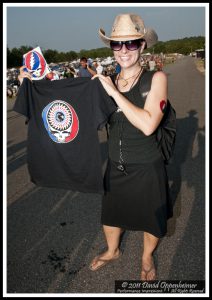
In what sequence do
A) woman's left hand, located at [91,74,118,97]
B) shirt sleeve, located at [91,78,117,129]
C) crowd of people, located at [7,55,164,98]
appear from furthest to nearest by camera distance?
crowd of people, located at [7,55,164,98] → shirt sleeve, located at [91,78,117,129] → woman's left hand, located at [91,74,118,97]

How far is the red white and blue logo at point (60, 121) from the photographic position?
8.25 feet

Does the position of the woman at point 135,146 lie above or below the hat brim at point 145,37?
below

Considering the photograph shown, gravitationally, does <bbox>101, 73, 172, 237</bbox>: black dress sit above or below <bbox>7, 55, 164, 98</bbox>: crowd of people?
below

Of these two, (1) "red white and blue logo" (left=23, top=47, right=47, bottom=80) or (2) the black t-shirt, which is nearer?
(2) the black t-shirt

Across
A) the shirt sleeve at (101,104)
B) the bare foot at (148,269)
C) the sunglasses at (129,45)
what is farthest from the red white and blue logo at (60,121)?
the bare foot at (148,269)

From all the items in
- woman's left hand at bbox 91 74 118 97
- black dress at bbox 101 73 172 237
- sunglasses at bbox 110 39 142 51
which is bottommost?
black dress at bbox 101 73 172 237

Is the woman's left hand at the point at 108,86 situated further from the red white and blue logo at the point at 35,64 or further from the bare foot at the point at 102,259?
the bare foot at the point at 102,259

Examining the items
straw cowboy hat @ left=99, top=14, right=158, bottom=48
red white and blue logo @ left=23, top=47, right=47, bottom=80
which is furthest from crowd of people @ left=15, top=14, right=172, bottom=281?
red white and blue logo @ left=23, top=47, right=47, bottom=80

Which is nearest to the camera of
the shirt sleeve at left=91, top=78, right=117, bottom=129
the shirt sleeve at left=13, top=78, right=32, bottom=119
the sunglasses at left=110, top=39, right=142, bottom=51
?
the sunglasses at left=110, top=39, right=142, bottom=51

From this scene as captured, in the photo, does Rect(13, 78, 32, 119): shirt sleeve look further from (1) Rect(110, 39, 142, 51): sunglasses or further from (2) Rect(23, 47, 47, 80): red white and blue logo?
(1) Rect(110, 39, 142, 51): sunglasses

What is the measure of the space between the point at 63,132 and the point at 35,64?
2.79 ft

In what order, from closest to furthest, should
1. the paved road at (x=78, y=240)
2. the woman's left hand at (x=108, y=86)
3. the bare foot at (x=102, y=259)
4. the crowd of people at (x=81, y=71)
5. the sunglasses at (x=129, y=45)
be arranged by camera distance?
the woman's left hand at (x=108, y=86), the sunglasses at (x=129, y=45), the paved road at (x=78, y=240), the bare foot at (x=102, y=259), the crowd of people at (x=81, y=71)

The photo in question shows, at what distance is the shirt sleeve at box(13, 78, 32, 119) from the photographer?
101 inches

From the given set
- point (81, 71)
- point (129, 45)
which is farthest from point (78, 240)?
point (81, 71)
